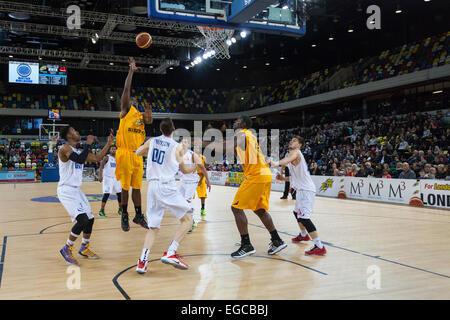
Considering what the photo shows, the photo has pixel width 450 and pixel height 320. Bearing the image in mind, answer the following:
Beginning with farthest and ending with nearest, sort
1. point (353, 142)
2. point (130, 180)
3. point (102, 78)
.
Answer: point (102, 78) → point (353, 142) → point (130, 180)

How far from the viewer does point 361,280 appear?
14.0 ft

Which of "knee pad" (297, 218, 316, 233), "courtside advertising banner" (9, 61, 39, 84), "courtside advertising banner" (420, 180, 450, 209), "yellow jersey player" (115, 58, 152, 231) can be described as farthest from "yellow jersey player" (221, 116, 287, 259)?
"courtside advertising banner" (9, 61, 39, 84)

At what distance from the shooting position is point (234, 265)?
495 centimetres

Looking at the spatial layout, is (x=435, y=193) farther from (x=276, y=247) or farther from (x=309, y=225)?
(x=276, y=247)

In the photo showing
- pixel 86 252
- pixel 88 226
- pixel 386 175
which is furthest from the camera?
pixel 386 175

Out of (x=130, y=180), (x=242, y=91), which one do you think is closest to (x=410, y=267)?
(x=130, y=180)

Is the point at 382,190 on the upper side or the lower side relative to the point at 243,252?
upper

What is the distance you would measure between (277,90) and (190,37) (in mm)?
11158

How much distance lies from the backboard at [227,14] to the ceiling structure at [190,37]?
6335 millimetres

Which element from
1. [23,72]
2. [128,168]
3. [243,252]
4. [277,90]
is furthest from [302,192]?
[23,72]

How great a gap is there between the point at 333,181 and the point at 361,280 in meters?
11.1

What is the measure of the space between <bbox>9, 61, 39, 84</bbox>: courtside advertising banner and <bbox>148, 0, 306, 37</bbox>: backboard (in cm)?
2265
